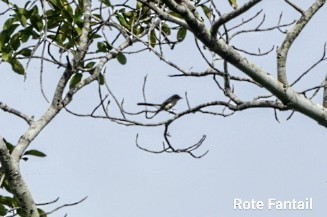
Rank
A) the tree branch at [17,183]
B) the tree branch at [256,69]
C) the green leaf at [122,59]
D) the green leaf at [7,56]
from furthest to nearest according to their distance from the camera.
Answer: the green leaf at [122,59] < the green leaf at [7,56] < the tree branch at [17,183] < the tree branch at [256,69]

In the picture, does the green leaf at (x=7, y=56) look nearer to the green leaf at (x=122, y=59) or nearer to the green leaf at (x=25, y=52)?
the green leaf at (x=25, y=52)

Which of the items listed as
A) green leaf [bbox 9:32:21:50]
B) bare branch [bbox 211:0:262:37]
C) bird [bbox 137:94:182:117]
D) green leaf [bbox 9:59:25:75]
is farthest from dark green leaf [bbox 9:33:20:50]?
bare branch [bbox 211:0:262:37]

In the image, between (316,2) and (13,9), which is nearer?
(316,2)

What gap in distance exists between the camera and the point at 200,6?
25.3 ft

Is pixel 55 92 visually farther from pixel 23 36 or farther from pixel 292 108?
pixel 292 108

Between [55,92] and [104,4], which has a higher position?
[104,4]

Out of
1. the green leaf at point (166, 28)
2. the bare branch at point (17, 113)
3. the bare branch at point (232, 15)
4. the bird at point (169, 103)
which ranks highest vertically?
the green leaf at point (166, 28)

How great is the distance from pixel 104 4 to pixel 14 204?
190 centimetres

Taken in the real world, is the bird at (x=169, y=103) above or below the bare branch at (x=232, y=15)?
above

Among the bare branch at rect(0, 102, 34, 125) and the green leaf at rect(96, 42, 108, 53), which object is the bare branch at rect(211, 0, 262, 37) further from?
the green leaf at rect(96, 42, 108, 53)

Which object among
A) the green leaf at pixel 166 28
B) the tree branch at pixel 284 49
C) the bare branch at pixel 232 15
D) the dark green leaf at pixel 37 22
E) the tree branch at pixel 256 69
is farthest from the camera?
the green leaf at pixel 166 28

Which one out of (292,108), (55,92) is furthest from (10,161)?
(292,108)

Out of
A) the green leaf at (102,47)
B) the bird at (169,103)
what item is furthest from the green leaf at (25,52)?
the bird at (169,103)

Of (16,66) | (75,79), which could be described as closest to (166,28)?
(75,79)
